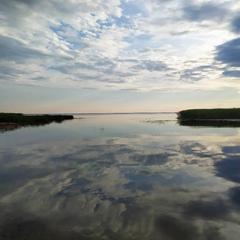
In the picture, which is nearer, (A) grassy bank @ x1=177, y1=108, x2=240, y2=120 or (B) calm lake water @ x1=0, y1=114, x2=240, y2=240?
(B) calm lake water @ x1=0, y1=114, x2=240, y2=240

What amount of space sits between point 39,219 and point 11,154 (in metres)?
13.1

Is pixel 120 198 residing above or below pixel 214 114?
below

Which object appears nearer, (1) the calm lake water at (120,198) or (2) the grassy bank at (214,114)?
(1) the calm lake water at (120,198)

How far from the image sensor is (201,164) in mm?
15945

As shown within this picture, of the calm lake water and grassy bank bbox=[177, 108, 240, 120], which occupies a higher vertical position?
grassy bank bbox=[177, 108, 240, 120]

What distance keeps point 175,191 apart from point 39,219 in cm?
524

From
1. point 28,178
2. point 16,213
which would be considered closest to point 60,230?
point 16,213

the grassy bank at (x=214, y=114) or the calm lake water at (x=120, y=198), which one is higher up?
the grassy bank at (x=214, y=114)

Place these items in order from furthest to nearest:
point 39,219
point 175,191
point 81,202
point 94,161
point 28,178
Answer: point 94,161 → point 28,178 → point 175,191 → point 81,202 → point 39,219

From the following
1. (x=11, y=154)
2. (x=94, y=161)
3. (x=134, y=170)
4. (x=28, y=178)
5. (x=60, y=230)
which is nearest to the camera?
(x=60, y=230)

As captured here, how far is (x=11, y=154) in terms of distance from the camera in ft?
65.4

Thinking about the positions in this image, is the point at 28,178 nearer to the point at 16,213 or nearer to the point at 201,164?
the point at 16,213

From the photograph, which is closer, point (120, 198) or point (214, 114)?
point (120, 198)

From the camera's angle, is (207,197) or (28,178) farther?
(28,178)
